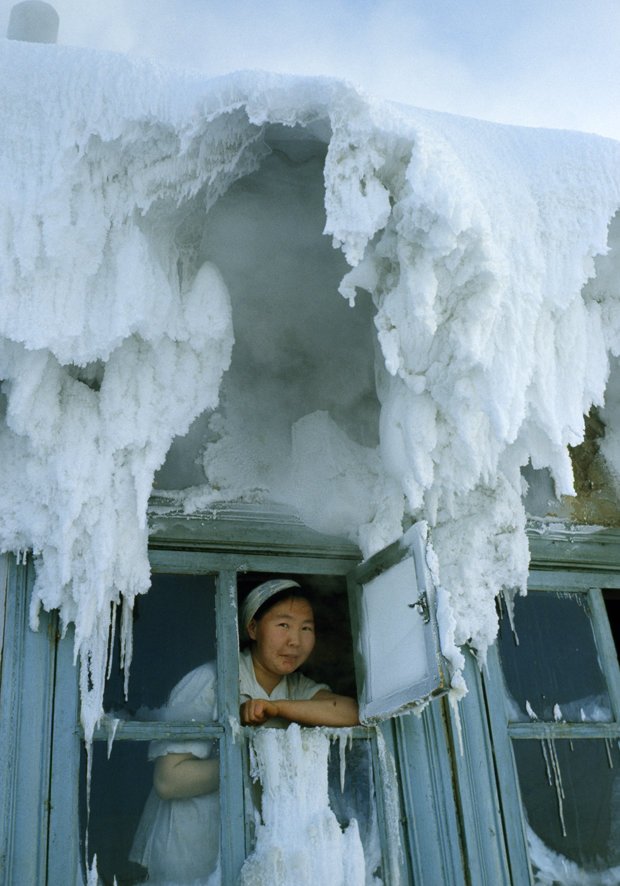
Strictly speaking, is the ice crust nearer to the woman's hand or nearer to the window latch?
the window latch

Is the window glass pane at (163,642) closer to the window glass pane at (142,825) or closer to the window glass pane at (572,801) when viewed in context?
the window glass pane at (142,825)

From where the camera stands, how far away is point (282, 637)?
3111 millimetres

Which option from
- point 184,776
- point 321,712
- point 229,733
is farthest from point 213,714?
point 321,712

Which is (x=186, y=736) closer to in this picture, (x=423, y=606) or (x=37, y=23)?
(x=423, y=606)

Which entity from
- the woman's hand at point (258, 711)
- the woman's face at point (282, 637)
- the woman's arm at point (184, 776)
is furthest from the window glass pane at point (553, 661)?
the woman's arm at point (184, 776)

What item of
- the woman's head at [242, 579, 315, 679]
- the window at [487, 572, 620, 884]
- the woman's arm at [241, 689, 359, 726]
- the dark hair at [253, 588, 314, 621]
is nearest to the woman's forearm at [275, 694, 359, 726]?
the woman's arm at [241, 689, 359, 726]

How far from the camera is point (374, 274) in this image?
252cm

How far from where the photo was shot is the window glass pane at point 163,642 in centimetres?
277

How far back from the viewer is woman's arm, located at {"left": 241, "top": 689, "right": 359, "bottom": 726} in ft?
9.18

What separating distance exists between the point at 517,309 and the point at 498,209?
0.86ft

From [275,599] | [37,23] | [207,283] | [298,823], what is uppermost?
[37,23]

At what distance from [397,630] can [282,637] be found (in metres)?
0.50

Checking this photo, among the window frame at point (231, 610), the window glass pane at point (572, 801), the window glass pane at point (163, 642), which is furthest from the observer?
the window glass pane at point (572, 801)

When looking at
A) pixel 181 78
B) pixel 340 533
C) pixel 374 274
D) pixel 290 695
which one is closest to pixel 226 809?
pixel 290 695
